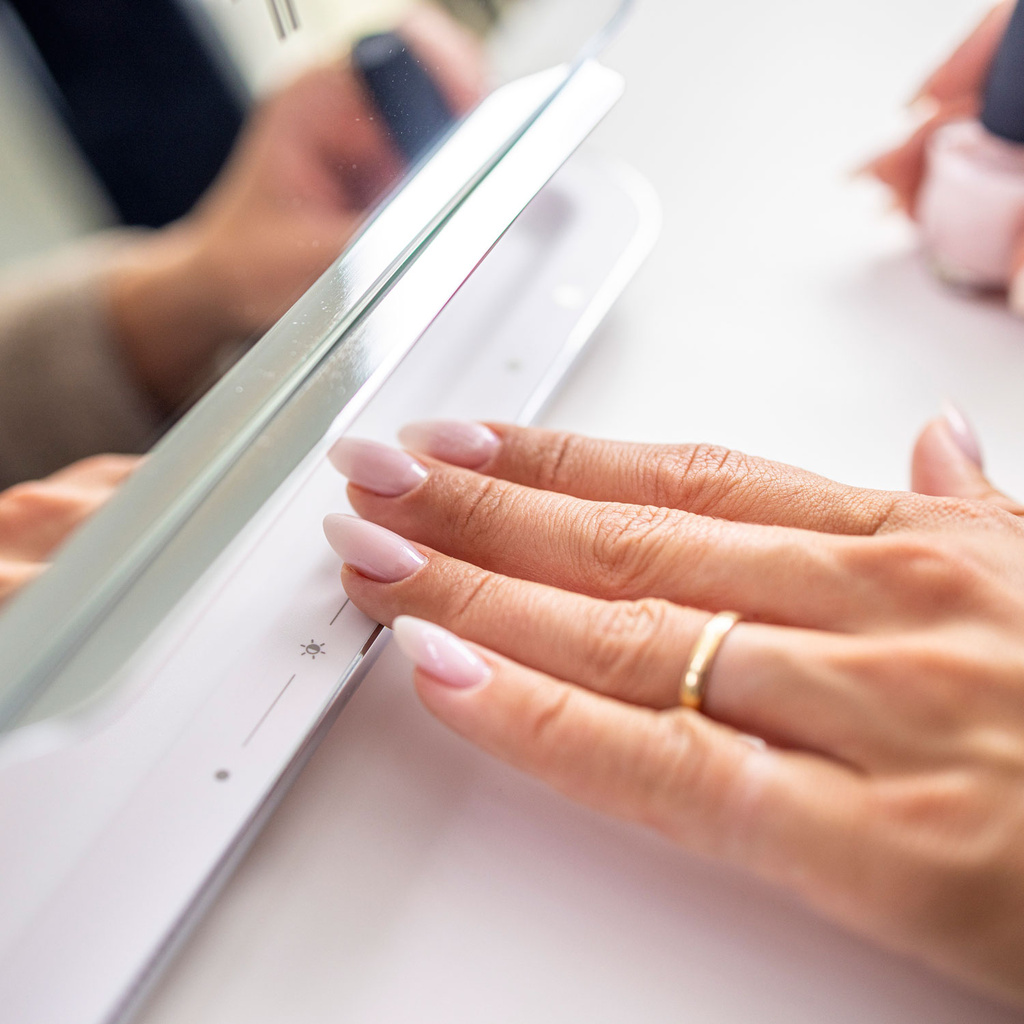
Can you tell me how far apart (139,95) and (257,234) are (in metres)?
0.06

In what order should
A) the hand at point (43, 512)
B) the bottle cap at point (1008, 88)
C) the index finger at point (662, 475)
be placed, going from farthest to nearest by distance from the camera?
the bottle cap at point (1008, 88)
the index finger at point (662, 475)
the hand at point (43, 512)

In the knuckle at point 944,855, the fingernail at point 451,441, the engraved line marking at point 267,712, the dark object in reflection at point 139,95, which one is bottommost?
the knuckle at point 944,855

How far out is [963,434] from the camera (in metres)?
0.45

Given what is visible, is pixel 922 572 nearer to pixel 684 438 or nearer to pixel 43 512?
pixel 684 438

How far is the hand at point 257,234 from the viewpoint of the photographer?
13.1 inches

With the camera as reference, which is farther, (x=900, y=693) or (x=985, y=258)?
(x=985, y=258)

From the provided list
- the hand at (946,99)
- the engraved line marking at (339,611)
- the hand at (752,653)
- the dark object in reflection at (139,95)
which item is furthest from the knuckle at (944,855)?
the hand at (946,99)

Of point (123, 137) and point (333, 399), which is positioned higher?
point (123, 137)

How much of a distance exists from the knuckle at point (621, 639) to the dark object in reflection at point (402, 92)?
0.75 ft

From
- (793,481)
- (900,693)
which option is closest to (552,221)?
(793,481)

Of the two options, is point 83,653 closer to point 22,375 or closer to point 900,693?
point 22,375

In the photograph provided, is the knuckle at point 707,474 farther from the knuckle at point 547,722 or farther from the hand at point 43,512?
the hand at point 43,512

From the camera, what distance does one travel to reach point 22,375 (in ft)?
1.00

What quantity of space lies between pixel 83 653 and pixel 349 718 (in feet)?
0.42
